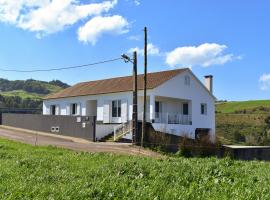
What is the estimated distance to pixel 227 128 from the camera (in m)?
73.0

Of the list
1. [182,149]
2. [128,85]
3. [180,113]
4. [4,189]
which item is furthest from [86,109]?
[4,189]

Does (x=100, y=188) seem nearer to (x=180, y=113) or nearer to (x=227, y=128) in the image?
(x=180, y=113)

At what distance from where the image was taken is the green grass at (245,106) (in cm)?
8801

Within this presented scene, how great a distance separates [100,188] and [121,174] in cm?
324

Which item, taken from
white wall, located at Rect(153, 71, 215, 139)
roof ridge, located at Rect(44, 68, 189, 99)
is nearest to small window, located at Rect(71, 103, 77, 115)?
roof ridge, located at Rect(44, 68, 189, 99)

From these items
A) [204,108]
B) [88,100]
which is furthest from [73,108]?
[204,108]

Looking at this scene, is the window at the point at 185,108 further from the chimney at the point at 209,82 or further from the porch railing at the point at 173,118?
the chimney at the point at 209,82

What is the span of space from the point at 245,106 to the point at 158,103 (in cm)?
5334

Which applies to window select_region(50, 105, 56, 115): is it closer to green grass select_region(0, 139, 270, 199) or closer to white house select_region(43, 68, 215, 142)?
white house select_region(43, 68, 215, 142)

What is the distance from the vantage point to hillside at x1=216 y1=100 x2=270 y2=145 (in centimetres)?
6337

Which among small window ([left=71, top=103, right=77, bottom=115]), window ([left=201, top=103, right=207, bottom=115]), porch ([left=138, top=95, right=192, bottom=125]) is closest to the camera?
porch ([left=138, top=95, right=192, bottom=125])

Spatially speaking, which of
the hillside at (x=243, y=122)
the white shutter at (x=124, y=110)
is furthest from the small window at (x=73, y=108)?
the hillside at (x=243, y=122)

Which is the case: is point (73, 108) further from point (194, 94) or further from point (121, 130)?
point (121, 130)

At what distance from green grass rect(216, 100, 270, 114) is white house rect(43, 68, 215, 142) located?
42301 mm
